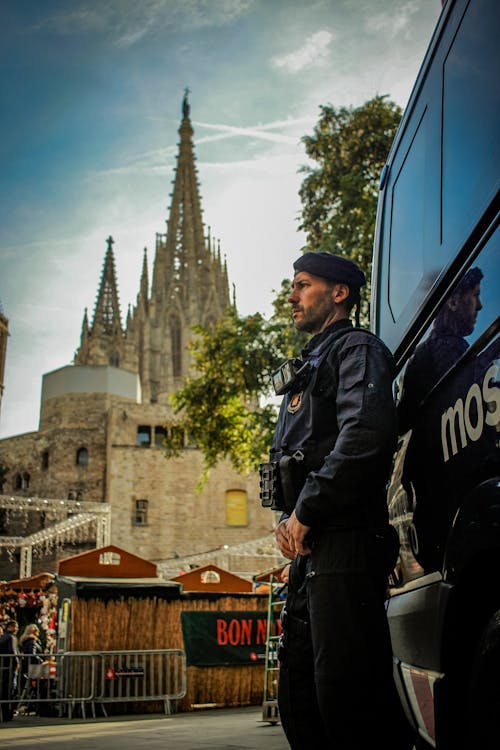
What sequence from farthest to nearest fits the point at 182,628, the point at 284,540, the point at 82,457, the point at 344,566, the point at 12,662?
the point at 82,457
the point at 182,628
the point at 12,662
the point at 284,540
the point at 344,566

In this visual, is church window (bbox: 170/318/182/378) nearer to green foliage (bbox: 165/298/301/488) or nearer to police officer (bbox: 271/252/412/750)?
green foliage (bbox: 165/298/301/488)

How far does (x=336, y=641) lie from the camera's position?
2016 mm

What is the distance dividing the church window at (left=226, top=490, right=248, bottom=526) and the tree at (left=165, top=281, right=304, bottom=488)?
89.1 ft

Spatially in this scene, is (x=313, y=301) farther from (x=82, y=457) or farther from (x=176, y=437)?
(x=82, y=457)

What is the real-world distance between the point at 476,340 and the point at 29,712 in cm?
1172

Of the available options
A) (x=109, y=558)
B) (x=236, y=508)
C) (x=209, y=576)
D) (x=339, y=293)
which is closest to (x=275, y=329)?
(x=209, y=576)

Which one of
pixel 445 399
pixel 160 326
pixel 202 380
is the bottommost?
pixel 445 399

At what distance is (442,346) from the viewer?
2025mm

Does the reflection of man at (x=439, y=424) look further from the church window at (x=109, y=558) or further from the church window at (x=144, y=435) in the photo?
the church window at (x=144, y=435)

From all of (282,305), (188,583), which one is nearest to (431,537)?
(188,583)

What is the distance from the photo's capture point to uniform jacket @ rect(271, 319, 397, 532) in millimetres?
2094

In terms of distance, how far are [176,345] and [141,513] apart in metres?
35.2

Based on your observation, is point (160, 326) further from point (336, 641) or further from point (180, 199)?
point (336, 641)

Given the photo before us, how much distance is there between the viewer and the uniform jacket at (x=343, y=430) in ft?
6.87
